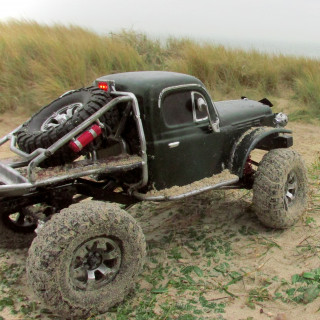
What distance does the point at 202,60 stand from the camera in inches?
387

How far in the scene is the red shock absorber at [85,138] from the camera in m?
3.32

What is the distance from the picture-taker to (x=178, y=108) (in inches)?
154

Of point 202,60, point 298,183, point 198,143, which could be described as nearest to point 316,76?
point 202,60

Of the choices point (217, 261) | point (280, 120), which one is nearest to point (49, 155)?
point (217, 261)

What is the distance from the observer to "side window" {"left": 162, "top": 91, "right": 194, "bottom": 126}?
3811 millimetres

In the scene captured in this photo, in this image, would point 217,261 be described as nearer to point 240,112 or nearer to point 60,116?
point 240,112

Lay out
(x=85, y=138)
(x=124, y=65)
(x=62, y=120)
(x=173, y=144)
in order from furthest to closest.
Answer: (x=124, y=65), (x=173, y=144), (x=62, y=120), (x=85, y=138)

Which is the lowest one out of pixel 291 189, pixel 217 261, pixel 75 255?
pixel 217 261

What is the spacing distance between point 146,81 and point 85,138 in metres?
0.72

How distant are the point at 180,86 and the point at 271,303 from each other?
1828 millimetres

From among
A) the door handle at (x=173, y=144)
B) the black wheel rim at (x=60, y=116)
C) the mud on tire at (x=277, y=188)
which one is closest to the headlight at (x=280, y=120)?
the mud on tire at (x=277, y=188)

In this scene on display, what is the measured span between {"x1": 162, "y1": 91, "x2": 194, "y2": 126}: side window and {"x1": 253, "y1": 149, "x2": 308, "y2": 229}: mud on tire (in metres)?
0.89

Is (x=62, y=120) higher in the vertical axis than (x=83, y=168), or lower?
higher

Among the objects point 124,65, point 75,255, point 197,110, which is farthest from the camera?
point 124,65
